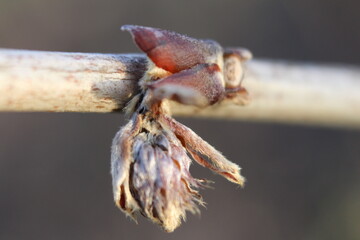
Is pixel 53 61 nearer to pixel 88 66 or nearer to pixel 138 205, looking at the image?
pixel 88 66

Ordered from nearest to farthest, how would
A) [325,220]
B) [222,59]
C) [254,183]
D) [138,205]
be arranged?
[138,205] → [222,59] → [325,220] → [254,183]

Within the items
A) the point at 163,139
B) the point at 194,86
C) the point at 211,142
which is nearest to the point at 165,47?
the point at 194,86

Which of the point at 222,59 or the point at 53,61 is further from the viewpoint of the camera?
the point at 222,59

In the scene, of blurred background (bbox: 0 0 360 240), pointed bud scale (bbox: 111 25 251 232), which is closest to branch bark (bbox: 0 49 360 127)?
pointed bud scale (bbox: 111 25 251 232)

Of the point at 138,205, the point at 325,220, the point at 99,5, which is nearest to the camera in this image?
the point at 138,205

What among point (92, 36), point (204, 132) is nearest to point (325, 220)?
point (204, 132)

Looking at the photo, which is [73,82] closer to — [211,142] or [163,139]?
[163,139]

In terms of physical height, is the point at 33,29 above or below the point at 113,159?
above

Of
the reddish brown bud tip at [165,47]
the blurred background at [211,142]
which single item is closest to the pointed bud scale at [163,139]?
the reddish brown bud tip at [165,47]
